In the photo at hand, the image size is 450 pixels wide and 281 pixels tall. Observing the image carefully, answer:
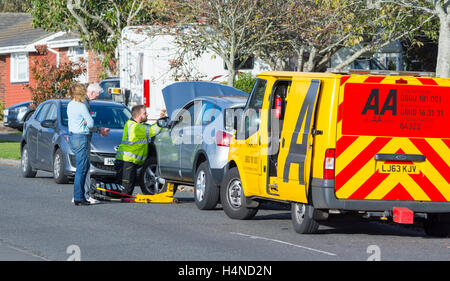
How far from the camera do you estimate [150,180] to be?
671 inches

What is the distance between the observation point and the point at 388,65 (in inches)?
1441

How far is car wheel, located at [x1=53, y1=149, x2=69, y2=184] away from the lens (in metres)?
18.2

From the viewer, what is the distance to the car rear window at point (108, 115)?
1922 centimetres

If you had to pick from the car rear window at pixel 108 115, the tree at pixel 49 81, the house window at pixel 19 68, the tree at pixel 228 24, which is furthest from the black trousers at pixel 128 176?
the house window at pixel 19 68

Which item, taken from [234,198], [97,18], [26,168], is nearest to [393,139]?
[234,198]

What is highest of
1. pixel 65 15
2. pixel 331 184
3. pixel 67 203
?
pixel 65 15

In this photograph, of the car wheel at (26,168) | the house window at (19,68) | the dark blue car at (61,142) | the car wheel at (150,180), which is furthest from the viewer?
the house window at (19,68)

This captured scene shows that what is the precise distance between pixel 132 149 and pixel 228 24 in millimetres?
7001

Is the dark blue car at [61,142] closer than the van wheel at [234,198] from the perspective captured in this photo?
No

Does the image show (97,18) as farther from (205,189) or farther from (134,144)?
(205,189)

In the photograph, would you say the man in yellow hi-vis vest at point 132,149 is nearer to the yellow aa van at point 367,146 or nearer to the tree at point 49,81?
the yellow aa van at point 367,146

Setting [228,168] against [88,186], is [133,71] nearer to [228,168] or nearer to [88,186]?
[88,186]
